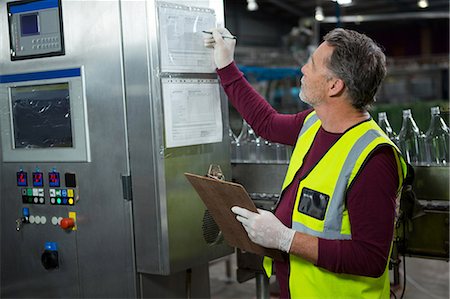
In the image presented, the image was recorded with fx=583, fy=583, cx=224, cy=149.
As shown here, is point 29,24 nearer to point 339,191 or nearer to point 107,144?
point 107,144

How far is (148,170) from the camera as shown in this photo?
1884mm

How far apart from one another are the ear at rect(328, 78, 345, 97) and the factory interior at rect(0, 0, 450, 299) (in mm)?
202

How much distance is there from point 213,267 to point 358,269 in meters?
3.20

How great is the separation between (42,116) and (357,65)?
1.18 meters

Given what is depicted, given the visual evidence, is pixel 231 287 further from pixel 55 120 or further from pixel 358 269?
pixel 358 269

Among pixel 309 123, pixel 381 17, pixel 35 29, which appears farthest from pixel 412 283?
pixel 381 17

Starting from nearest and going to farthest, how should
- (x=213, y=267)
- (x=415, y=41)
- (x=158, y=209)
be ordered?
(x=158, y=209) → (x=213, y=267) → (x=415, y=41)

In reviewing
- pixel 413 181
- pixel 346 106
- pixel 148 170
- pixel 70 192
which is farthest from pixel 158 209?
pixel 413 181

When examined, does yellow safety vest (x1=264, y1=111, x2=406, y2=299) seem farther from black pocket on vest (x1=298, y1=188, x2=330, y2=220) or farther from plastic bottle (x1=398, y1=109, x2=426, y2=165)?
plastic bottle (x1=398, y1=109, x2=426, y2=165)

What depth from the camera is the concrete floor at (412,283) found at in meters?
3.81

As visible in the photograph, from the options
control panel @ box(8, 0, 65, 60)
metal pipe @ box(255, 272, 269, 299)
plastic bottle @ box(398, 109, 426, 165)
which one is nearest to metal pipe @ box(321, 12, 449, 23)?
plastic bottle @ box(398, 109, 426, 165)

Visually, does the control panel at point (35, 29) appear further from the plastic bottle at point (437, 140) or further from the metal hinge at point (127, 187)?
the plastic bottle at point (437, 140)

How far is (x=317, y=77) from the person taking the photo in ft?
5.17

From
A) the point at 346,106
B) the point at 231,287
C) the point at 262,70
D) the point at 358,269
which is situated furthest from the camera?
the point at 262,70
